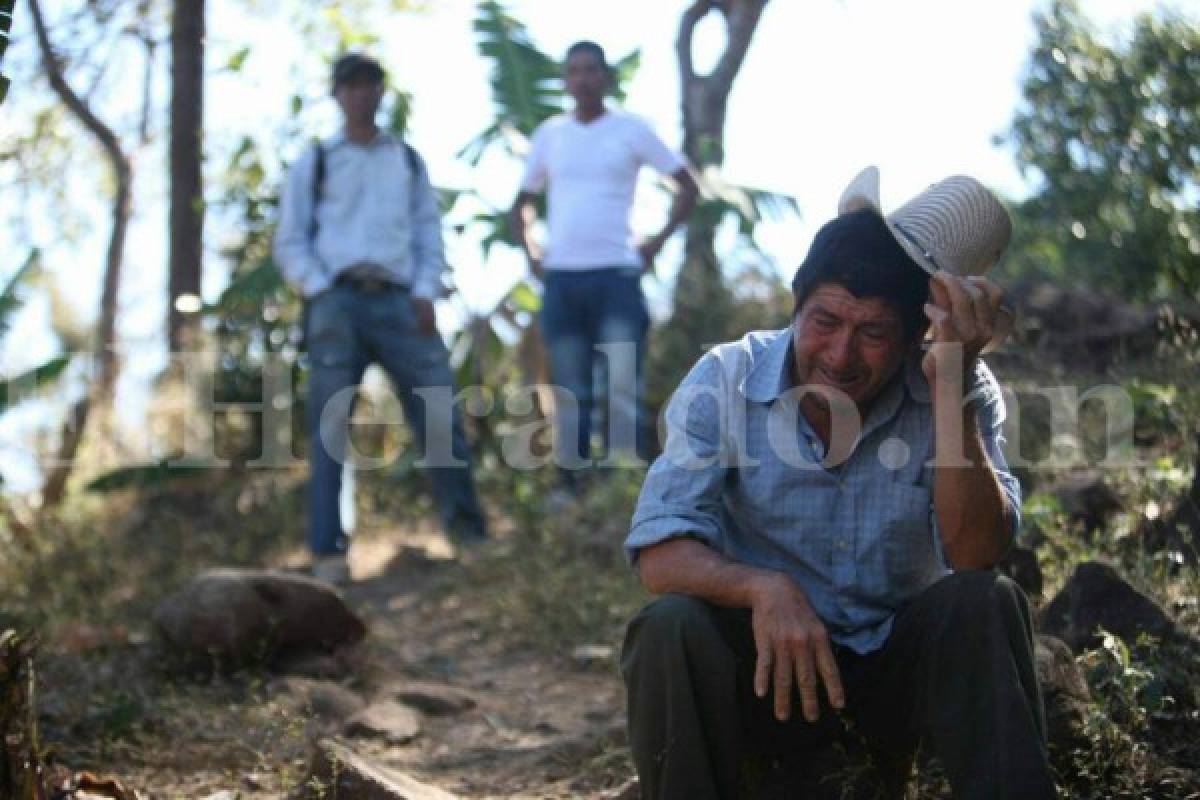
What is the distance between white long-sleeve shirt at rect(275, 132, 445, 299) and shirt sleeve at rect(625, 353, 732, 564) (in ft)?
12.0

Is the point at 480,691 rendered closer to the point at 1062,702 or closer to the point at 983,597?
the point at 1062,702

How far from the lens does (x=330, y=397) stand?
273 inches

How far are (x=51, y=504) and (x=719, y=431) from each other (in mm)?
6638

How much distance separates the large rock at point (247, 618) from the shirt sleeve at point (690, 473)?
96.8 inches

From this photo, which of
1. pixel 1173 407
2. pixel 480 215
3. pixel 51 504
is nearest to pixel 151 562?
pixel 51 504

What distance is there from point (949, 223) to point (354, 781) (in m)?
1.84

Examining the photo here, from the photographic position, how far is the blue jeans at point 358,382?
6961 millimetres

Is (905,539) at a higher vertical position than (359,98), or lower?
lower

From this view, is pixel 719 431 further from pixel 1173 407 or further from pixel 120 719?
pixel 1173 407

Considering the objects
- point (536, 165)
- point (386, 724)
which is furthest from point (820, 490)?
point (536, 165)

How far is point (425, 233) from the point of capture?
7199mm

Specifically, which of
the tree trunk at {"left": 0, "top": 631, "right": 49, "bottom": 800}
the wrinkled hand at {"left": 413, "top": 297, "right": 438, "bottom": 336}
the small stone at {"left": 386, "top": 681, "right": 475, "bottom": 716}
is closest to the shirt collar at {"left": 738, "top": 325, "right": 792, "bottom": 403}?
the tree trunk at {"left": 0, "top": 631, "right": 49, "bottom": 800}

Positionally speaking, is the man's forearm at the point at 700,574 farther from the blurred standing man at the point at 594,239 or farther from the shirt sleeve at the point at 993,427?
the blurred standing man at the point at 594,239

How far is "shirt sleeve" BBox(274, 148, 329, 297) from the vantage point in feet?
22.9
